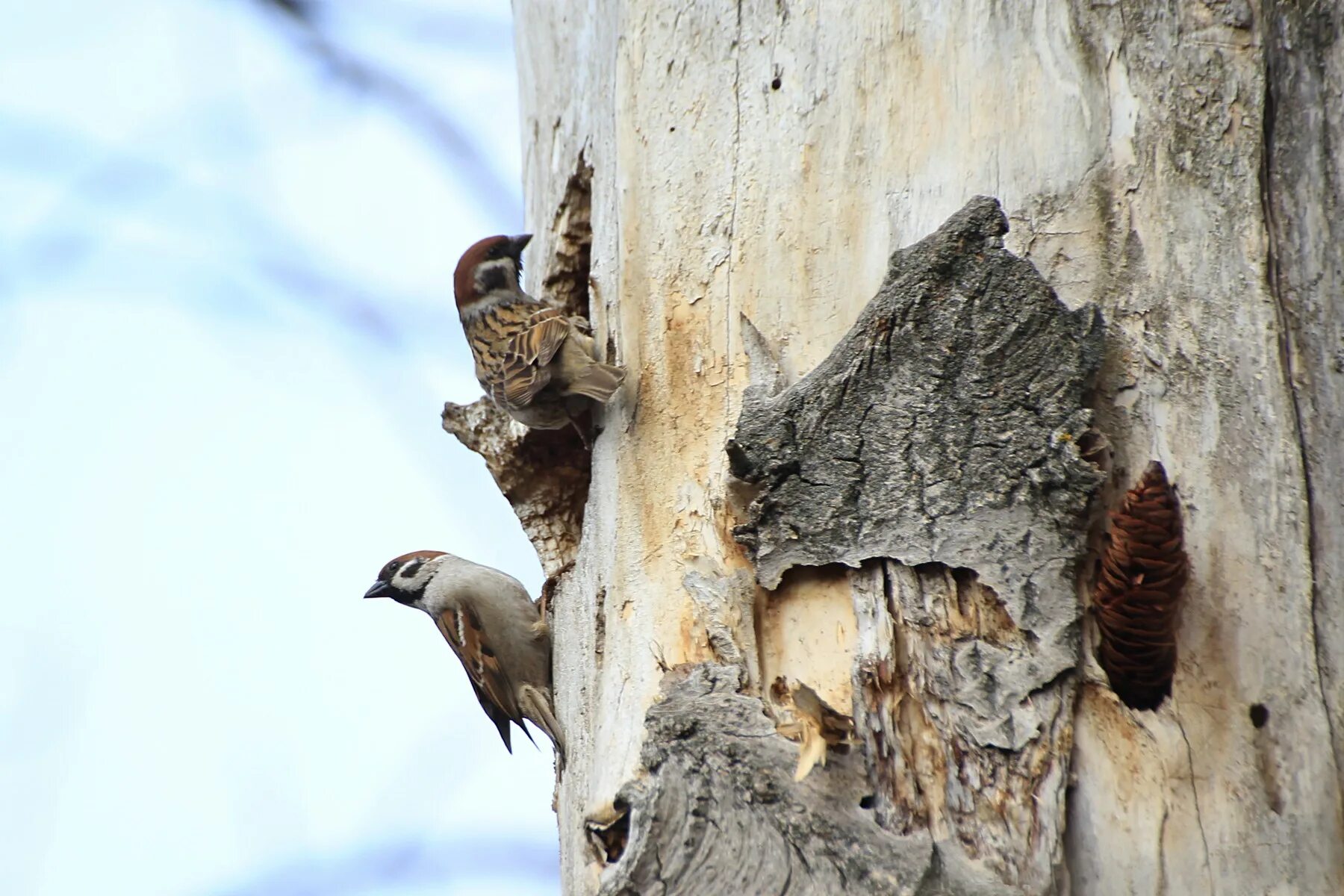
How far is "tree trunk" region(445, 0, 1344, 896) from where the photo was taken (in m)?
1.40

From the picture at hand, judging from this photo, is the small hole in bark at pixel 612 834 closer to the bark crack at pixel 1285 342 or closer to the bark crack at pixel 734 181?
the bark crack at pixel 734 181

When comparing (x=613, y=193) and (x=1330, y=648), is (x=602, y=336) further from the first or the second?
(x=1330, y=648)

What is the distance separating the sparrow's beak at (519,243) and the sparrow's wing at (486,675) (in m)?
0.98

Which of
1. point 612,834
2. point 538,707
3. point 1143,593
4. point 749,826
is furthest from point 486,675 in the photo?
point 1143,593

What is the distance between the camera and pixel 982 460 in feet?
5.00

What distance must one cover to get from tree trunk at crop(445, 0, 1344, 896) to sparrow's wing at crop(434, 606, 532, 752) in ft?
4.09

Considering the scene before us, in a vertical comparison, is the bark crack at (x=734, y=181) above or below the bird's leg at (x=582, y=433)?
above

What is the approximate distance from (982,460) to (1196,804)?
444 mm

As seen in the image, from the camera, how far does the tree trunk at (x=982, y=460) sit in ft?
4.58

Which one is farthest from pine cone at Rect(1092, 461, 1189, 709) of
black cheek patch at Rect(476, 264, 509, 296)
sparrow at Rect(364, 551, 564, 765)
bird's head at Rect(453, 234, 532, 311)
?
black cheek patch at Rect(476, 264, 509, 296)

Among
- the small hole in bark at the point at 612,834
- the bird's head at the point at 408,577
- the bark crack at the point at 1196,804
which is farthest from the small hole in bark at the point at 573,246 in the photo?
the bark crack at the point at 1196,804

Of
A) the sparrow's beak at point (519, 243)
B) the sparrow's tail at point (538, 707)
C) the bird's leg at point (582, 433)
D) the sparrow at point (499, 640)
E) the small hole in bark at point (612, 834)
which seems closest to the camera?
the small hole in bark at point (612, 834)

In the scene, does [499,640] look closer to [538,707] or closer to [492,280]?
[538,707]

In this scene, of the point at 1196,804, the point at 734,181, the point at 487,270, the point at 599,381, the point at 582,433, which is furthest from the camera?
the point at 487,270
